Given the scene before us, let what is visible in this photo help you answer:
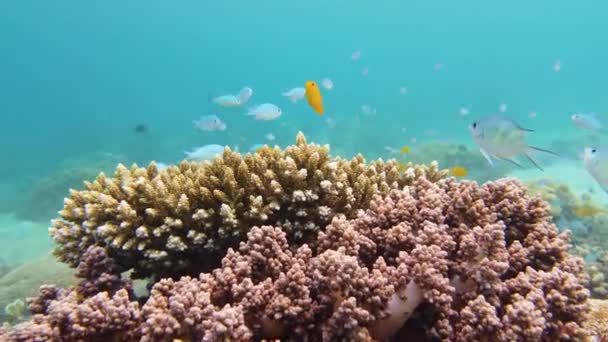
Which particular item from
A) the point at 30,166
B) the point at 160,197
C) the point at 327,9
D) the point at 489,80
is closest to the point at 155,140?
the point at 30,166

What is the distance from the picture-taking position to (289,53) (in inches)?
6206

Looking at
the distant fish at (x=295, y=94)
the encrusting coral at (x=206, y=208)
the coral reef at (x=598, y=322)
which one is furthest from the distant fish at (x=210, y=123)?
the coral reef at (x=598, y=322)

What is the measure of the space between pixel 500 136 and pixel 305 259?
8.00 ft

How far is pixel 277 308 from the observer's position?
2.21 m

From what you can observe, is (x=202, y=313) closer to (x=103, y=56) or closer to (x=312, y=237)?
(x=312, y=237)

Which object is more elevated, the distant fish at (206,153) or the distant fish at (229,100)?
the distant fish at (229,100)

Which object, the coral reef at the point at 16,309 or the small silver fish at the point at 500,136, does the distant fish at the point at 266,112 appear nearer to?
the small silver fish at the point at 500,136

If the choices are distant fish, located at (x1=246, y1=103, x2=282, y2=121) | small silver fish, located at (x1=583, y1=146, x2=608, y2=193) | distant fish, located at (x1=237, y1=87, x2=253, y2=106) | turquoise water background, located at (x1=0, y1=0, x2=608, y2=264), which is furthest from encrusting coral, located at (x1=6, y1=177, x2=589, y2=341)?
turquoise water background, located at (x1=0, y1=0, x2=608, y2=264)

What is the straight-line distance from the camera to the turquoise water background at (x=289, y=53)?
273 feet

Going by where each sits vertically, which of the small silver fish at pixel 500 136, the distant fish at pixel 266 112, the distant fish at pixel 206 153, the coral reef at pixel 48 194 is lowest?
the small silver fish at pixel 500 136

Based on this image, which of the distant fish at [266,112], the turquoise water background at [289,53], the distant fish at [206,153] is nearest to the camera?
the distant fish at [206,153]

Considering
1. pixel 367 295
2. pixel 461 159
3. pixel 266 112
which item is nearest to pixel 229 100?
pixel 266 112

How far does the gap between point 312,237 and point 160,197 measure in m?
1.28

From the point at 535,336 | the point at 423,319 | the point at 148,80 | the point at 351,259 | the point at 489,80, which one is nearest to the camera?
the point at 535,336
